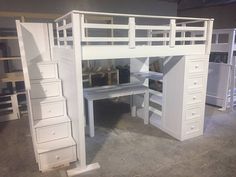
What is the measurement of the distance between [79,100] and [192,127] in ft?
5.90

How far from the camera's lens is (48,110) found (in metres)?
2.54

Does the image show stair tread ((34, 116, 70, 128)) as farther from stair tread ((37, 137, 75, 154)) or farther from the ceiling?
the ceiling

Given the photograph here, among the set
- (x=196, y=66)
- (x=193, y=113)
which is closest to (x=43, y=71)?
(x=196, y=66)

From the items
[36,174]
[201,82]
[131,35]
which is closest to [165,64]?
[201,82]

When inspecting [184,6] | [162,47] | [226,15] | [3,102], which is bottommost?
[3,102]

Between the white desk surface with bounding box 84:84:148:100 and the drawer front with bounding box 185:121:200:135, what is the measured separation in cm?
88

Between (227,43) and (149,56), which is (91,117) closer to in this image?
(149,56)

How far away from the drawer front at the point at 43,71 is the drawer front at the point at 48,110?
1.36 ft

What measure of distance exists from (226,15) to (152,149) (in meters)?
5.82

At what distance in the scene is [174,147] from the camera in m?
2.79

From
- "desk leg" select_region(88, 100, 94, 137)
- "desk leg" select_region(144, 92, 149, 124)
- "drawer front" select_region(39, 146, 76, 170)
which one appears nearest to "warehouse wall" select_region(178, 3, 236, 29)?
"desk leg" select_region(144, 92, 149, 124)

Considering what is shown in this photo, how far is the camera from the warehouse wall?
645 cm

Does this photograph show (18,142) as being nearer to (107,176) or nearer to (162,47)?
(107,176)

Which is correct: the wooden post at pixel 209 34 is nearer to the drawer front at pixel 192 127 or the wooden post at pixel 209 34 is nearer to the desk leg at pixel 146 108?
the drawer front at pixel 192 127
